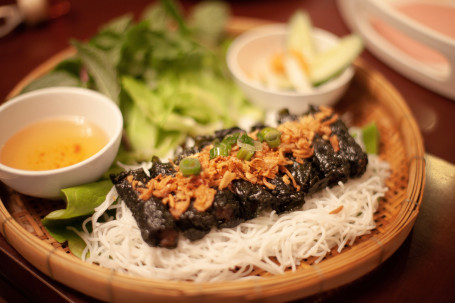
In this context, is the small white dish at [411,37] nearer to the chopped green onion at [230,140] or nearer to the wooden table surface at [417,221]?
the wooden table surface at [417,221]

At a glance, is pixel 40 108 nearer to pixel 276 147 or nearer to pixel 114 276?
pixel 114 276

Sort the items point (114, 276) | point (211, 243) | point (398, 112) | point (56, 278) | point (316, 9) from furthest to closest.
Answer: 1. point (316, 9)
2. point (398, 112)
3. point (211, 243)
4. point (56, 278)
5. point (114, 276)

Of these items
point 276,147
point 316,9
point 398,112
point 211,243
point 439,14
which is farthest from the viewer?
point 316,9

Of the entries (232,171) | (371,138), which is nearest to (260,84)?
(371,138)

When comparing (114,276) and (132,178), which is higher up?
(132,178)

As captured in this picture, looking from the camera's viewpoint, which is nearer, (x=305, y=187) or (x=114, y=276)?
(x=114, y=276)

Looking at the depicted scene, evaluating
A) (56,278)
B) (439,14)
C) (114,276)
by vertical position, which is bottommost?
(56,278)

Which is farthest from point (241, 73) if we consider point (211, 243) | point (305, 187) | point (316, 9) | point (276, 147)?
point (316, 9)
